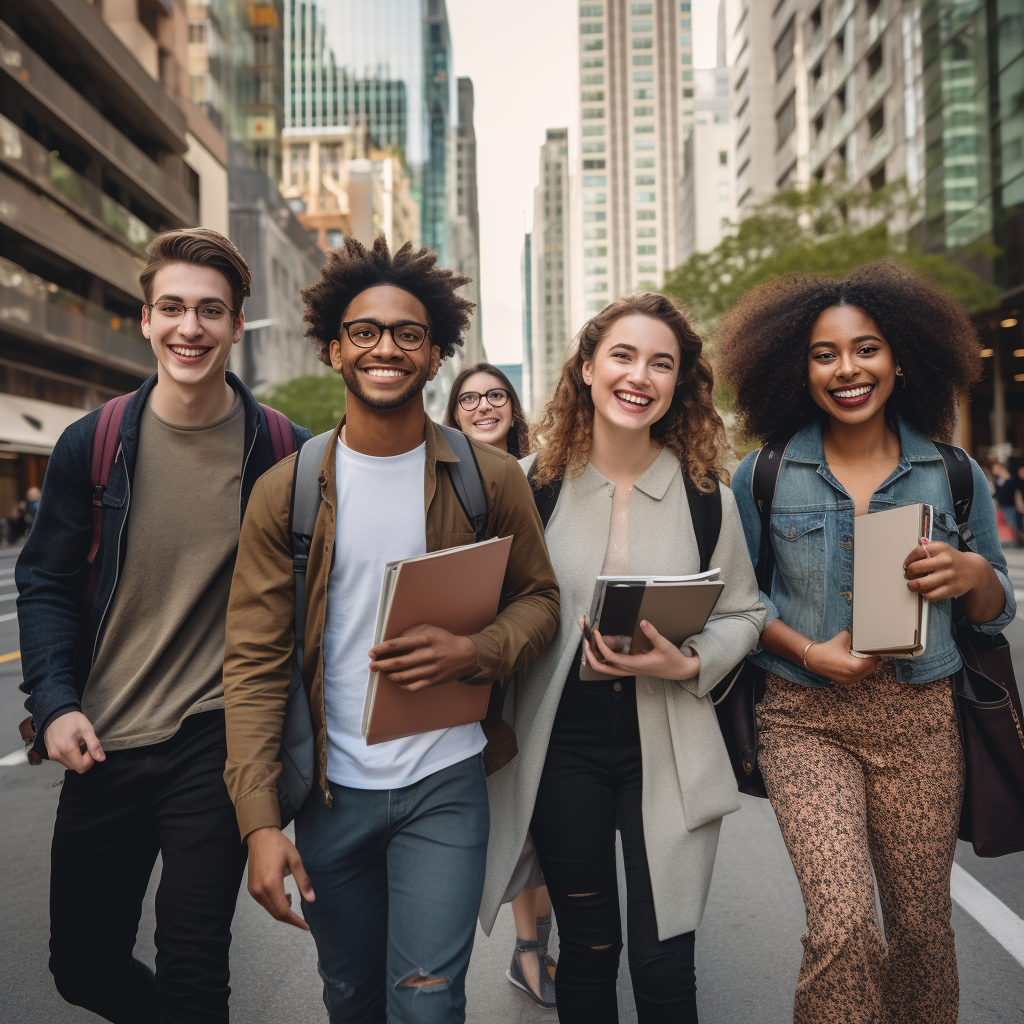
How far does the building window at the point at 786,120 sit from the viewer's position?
49.0 meters

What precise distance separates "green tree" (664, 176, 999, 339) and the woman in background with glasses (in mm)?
19038

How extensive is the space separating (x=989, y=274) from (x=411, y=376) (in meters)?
28.5

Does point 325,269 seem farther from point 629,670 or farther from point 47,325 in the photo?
point 47,325

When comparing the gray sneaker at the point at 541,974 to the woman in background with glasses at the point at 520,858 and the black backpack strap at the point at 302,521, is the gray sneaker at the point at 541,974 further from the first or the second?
the black backpack strap at the point at 302,521

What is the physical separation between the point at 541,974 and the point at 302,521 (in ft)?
6.97

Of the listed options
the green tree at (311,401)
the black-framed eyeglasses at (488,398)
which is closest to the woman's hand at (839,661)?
the black-framed eyeglasses at (488,398)

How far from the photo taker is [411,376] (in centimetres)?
243

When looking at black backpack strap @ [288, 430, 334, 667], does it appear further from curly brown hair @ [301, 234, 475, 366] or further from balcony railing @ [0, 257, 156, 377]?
balcony railing @ [0, 257, 156, 377]

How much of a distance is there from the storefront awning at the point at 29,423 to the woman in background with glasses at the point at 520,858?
99.1 feet

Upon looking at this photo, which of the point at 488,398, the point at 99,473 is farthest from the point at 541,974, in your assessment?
the point at 488,398

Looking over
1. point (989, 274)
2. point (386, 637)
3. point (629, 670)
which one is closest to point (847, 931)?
point (629, 670)

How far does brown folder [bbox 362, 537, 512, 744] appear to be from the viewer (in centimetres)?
206

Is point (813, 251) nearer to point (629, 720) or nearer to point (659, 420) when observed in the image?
point (659, 420)

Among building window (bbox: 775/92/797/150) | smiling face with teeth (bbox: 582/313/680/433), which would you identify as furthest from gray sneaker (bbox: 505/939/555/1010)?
building window (bbox: 775/92/797/150)
